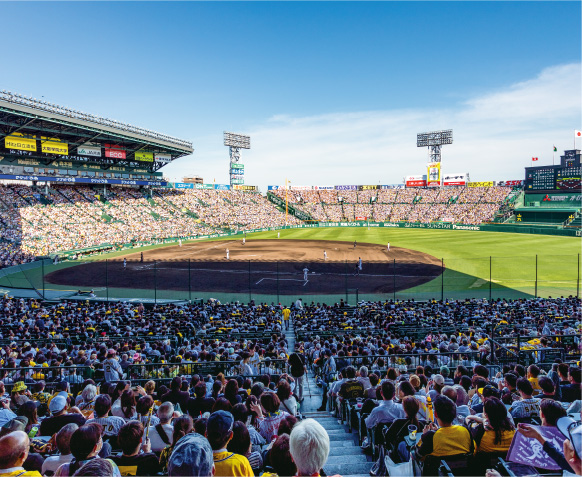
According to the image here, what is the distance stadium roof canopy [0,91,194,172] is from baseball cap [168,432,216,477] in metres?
56.6

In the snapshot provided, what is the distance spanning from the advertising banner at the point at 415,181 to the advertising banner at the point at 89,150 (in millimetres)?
77715

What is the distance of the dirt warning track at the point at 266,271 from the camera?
31.6m

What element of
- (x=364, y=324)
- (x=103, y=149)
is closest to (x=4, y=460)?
(x=364, y=324)

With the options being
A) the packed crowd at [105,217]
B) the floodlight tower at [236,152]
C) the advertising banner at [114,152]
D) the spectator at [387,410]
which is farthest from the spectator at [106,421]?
the floodlight tower at [236,152]

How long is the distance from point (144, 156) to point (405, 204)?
6392 cm

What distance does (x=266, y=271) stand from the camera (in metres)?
37.2

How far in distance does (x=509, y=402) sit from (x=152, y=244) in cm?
5908

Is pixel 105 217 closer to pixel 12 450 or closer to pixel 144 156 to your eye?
pixel 144 156

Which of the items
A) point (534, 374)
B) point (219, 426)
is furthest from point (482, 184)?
point (219, 426)

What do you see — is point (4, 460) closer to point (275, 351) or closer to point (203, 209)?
point (275, 351)

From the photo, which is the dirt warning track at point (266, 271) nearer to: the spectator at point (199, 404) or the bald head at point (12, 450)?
the spectator at point (199, 404)

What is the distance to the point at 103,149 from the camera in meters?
66.4

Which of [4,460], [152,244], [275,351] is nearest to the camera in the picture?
[4,460]

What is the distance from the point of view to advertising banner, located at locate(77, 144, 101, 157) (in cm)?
6306
